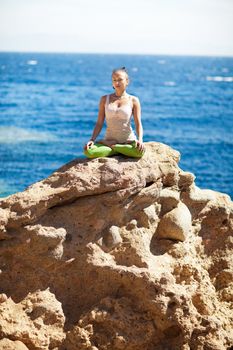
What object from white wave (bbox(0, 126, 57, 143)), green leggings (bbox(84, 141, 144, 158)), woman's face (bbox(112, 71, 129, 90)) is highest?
woman's face (bbox(112, 71, 129, 90))

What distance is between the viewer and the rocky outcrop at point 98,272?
25.9 feet

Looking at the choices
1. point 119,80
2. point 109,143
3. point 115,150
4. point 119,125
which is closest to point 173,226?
point 115,150

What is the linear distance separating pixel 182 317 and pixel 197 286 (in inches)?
35.9

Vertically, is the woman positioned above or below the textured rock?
above

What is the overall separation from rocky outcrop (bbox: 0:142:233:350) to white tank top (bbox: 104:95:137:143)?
378mm

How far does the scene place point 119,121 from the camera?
881 cm

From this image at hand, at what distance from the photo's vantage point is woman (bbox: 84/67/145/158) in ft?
28.5

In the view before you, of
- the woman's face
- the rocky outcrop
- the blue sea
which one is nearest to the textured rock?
the rocky outcrop

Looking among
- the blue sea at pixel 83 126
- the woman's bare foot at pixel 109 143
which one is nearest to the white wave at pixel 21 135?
the blue sea at pixel 83 126

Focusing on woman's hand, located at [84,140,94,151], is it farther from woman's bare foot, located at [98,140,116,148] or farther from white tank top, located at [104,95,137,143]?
white tank top, located at [104,95,137,143]

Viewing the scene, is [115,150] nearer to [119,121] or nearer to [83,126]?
[119,121]

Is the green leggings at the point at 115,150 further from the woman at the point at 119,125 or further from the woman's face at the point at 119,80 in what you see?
the woman's face at the point at 119,80

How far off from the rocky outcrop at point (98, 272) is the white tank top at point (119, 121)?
0.38 m

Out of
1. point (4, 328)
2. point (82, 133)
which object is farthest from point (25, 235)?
point (82, 133)
